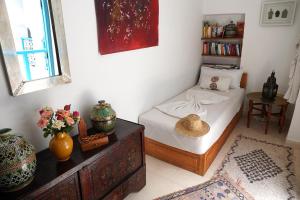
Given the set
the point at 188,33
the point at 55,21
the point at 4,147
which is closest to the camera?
the point at 4,147

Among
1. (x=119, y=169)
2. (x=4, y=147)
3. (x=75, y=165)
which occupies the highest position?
(x=4, y=147)

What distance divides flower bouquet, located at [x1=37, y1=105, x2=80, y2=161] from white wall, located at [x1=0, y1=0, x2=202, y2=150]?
23 centimetres

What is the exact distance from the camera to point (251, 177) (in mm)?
2195

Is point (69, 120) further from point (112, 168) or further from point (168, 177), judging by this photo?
point (168, 177)

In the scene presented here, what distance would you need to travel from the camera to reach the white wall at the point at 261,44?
3.03 meters

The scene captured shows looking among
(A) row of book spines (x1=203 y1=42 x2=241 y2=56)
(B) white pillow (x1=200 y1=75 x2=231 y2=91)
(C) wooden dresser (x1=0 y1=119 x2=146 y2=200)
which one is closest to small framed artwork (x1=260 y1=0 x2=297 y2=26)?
(A) row of book spines (x1=203 y1=42 x2=241 y2=56)

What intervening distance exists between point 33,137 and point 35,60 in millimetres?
562

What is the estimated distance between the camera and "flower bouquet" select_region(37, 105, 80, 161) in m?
1.37

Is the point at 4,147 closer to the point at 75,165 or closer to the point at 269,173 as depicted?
the point at 75,165

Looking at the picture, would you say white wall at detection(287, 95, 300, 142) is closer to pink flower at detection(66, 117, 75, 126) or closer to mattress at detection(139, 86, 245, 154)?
mattress at detection(139, 86, 245, 154)

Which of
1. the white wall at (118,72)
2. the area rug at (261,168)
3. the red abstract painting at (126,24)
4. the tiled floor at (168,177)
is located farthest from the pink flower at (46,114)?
the area rug at (261,168)

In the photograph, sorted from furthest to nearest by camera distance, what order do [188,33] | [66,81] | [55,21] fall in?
[188,33] → [66,81] → [55,21]

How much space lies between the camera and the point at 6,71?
1.34 metres

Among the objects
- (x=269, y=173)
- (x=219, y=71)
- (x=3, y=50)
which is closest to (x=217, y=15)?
(x=219, y=71)
